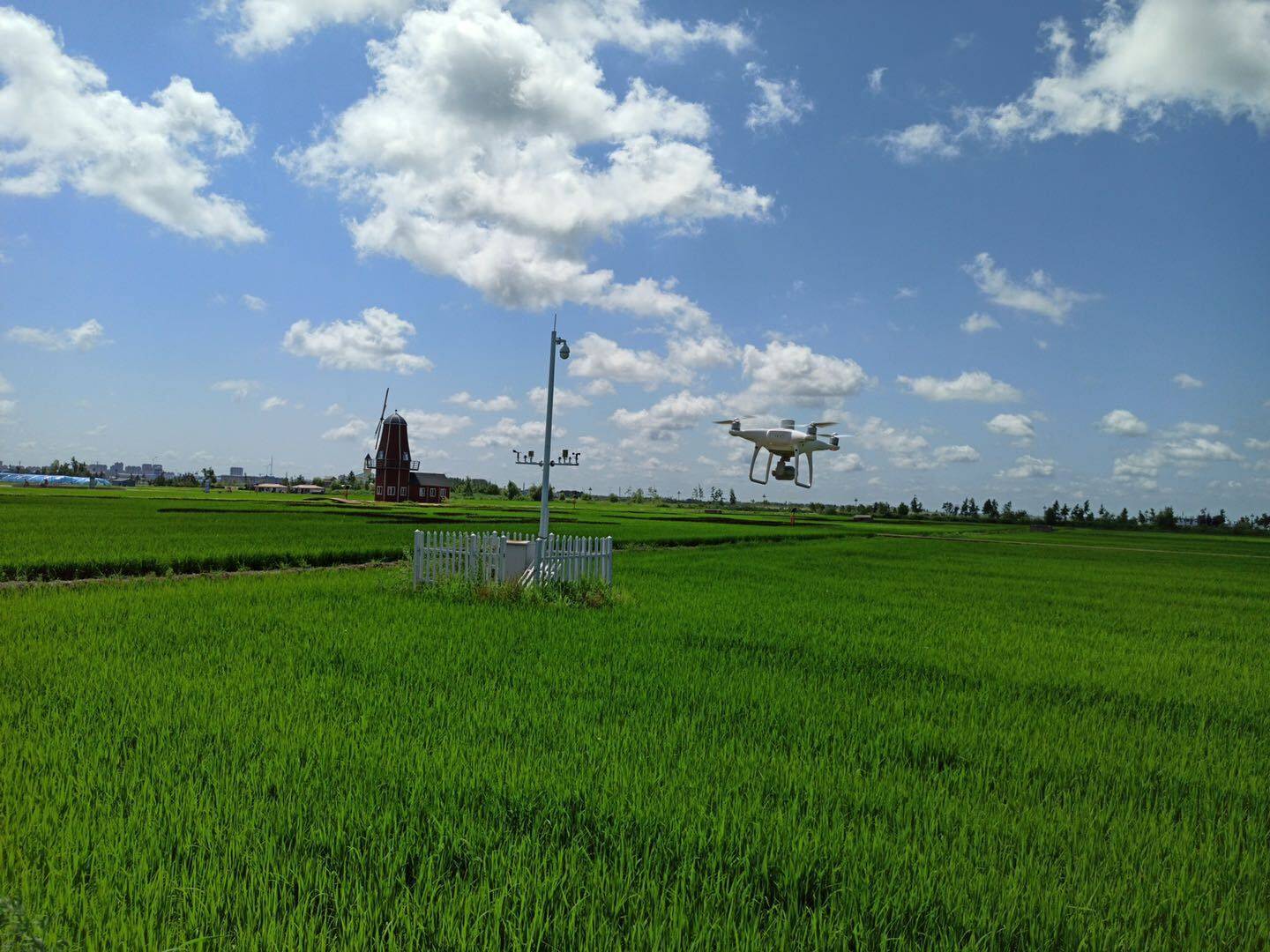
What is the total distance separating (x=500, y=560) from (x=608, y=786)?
10.5 m

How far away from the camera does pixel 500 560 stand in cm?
1508

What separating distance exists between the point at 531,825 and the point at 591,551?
36.4 ft

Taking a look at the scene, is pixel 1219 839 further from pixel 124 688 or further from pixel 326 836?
pixel 124 688

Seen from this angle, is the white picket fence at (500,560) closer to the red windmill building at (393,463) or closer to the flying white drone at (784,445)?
the flying white drone at (784,445)

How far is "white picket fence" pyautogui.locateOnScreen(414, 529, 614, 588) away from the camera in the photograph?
14898mm

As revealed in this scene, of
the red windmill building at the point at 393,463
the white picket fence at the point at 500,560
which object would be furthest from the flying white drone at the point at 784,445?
the red windmill building at the point at 393,463

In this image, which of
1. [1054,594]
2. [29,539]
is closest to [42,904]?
[1054,594]

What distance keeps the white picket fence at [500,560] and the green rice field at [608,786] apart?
9.71 ft

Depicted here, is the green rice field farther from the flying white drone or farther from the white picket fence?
the flying white drone

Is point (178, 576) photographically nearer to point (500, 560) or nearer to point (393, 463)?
point (500, 560)

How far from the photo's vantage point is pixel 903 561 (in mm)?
32719

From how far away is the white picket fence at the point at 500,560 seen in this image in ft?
48.9

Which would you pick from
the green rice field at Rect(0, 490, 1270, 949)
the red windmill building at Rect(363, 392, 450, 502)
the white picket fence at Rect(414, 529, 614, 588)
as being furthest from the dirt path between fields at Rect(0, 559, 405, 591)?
the red windmill building at Rect(363, 392, 450, 502)

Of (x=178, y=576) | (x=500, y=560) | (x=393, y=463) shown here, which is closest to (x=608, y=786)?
(x=500, y=560)
